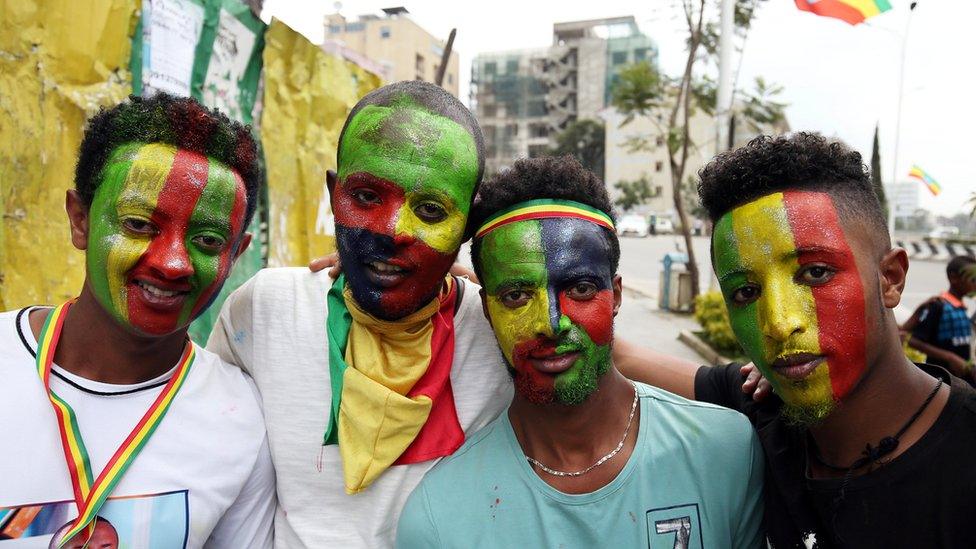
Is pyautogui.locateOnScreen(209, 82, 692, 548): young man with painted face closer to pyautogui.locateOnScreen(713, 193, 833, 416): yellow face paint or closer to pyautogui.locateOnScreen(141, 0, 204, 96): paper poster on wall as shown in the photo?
pyautogui.locateOnScreen(713, 193, 833, 416): yellow face paint

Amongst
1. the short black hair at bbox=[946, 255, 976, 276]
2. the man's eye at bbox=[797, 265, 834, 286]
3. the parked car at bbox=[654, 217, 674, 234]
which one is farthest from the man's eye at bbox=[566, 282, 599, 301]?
the parked car at bbox=[654, 217, 674, 234]

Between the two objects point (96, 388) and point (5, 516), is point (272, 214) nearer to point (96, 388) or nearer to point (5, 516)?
point (96, 388)

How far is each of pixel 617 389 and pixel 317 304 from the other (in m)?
1.02

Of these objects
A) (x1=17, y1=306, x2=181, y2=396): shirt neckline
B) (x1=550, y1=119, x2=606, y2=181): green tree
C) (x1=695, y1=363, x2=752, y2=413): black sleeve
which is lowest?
(x1=695, y1=363, x2=752, y2=413): black sleeve

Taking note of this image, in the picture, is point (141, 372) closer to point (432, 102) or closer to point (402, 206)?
point (402, 206)

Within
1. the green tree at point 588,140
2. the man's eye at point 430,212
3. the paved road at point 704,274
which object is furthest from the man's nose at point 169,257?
the green tree at point 588,140

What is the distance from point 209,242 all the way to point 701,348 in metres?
7.60

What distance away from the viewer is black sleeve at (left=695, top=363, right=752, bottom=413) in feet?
7.57

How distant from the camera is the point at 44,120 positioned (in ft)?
8.42

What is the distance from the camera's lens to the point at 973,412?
1581mm

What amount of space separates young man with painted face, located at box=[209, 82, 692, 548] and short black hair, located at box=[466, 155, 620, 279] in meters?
0.08

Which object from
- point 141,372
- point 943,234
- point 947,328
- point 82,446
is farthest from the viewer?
point 943,234

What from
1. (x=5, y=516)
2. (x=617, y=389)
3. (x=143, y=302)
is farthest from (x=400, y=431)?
(x=5, y=516)

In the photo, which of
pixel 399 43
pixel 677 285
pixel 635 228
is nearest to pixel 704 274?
pixel 677 285
